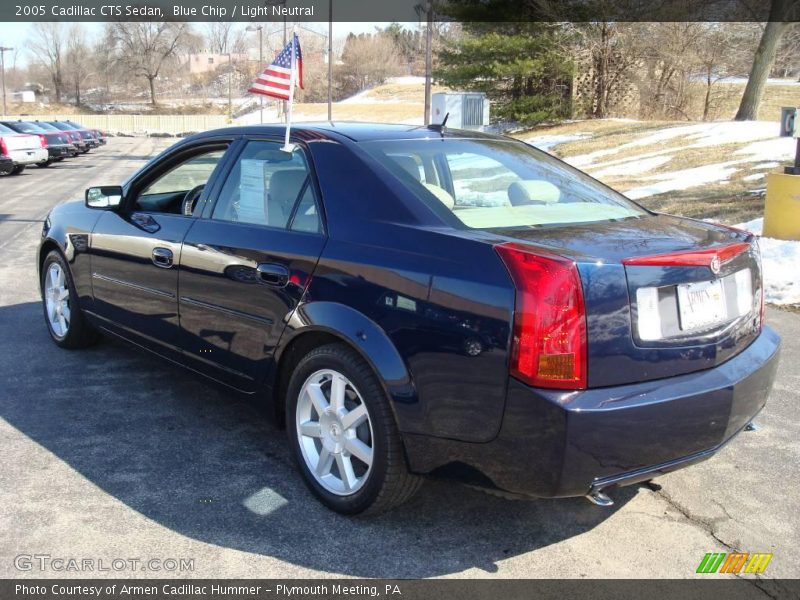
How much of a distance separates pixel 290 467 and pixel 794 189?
23.7 ft

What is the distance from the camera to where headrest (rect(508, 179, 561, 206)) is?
11.6 feet

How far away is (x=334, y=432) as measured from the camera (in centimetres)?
321

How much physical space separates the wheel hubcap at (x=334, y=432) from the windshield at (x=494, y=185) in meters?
0.84

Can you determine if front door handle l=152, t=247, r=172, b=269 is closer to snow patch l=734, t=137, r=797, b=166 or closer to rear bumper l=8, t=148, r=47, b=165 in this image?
snow patch l=734, t=137, r=797, b=166

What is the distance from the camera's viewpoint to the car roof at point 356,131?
3643 millimetres

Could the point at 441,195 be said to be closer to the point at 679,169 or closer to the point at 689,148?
the point at 679,169

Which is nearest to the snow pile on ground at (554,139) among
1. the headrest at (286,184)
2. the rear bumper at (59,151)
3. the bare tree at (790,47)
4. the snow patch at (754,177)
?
the bare tree at (790,47)

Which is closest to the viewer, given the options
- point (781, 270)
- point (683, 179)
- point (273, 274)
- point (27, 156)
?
point (273, 274)

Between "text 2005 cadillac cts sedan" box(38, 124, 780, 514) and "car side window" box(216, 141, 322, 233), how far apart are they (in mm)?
11

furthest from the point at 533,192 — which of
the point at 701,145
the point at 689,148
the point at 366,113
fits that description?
the point at 366,113

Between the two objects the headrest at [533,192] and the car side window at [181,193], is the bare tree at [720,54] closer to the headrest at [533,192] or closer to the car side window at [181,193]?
the car side window at [181,193]

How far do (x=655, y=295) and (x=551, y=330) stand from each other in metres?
0.43

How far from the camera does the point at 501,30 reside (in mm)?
32781

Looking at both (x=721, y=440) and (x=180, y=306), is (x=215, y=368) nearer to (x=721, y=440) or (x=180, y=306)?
(x=180, y=306)
